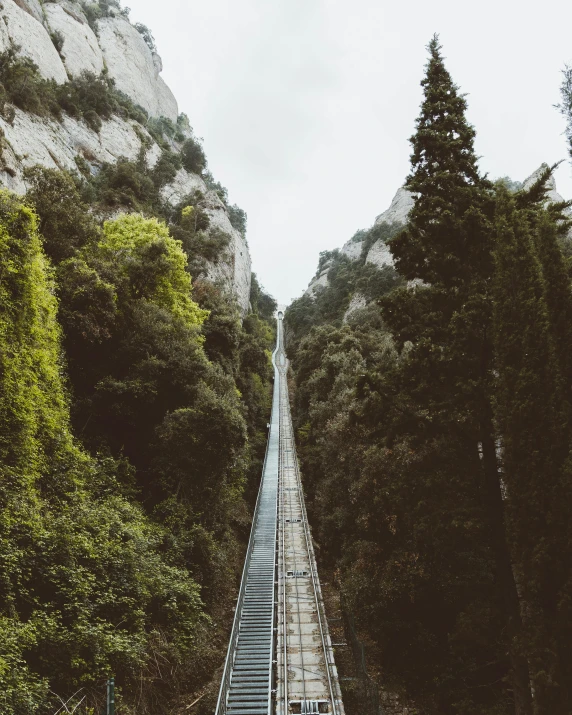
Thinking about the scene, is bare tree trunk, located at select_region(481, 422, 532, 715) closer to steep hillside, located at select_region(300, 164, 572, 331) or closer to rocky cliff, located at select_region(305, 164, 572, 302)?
rocky cliff, located at select_region(305, 164, 572, 302)

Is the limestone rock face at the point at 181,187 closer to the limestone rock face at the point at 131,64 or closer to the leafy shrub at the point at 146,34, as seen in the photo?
the limestone rock face at the point at 131,64

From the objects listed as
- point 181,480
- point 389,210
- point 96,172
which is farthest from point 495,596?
point 389,210

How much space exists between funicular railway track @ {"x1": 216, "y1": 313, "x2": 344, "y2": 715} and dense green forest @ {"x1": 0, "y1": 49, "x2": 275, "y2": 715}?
1.01 m

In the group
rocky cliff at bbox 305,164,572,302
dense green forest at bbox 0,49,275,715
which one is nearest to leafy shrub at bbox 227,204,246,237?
rocky cliff at bbox 305,164,572,302

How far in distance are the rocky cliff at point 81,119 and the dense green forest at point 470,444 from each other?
56.0 feet

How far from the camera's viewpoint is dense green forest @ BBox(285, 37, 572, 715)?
7586mm

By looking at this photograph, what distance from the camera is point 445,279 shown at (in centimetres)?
1044

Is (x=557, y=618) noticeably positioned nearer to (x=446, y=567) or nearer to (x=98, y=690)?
(x=446, y=567)

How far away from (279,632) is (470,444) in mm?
8841

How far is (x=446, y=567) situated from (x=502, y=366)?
5.80 metres

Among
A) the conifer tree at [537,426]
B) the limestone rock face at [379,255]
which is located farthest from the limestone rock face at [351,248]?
the conifer tree at [537,426]

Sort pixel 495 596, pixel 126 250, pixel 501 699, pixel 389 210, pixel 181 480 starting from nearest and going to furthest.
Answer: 1. pixel 495 596
2. pixel 501 699
3. pixel 181 480
4. pixel 126 250
5. pixel 389 210

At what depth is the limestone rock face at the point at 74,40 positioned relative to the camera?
52.5 metres

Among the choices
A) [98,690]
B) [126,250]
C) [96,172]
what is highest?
[96,172]
